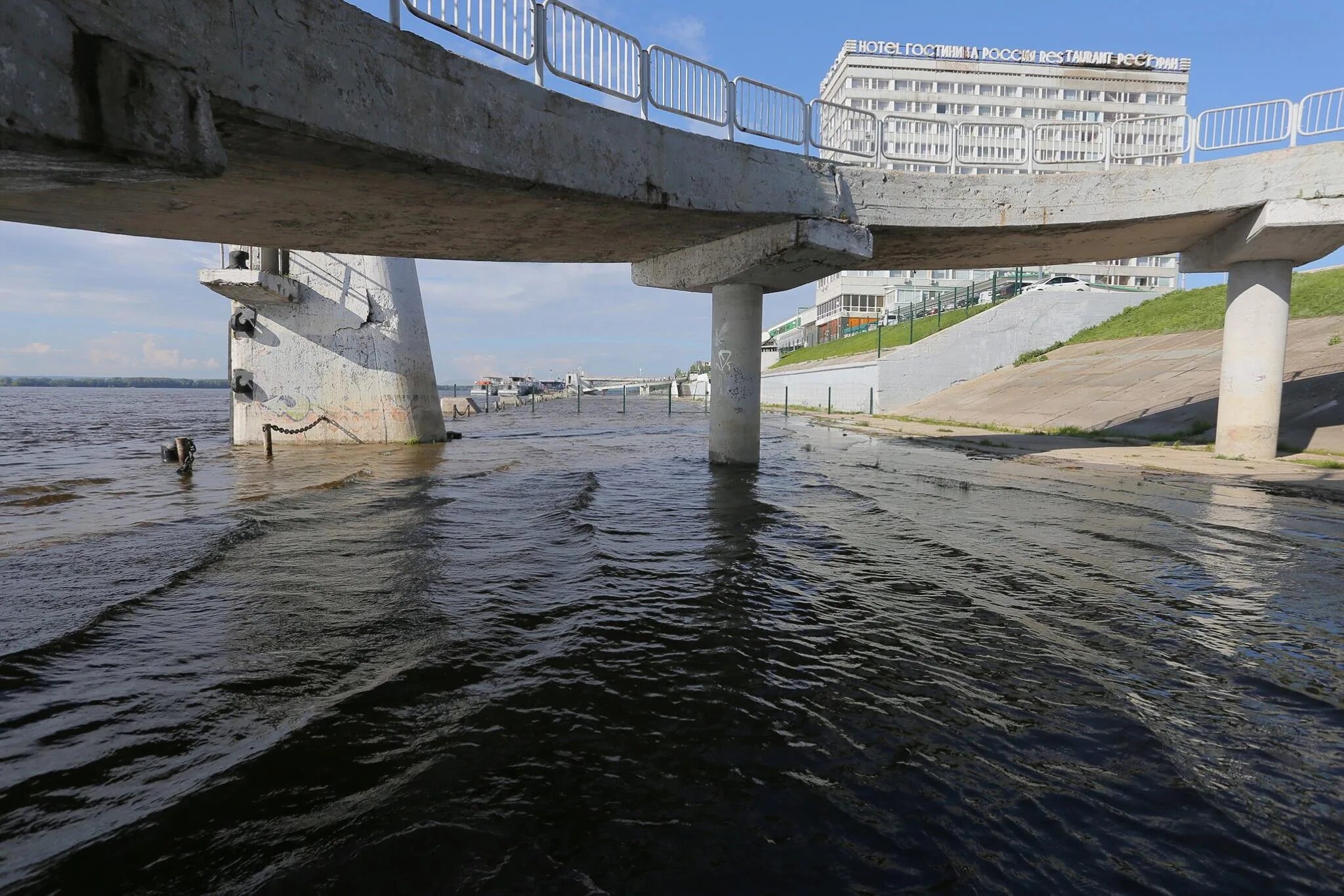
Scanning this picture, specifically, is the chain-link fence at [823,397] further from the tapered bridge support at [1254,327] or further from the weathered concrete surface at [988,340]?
the tapered bridge support at [1254,327]

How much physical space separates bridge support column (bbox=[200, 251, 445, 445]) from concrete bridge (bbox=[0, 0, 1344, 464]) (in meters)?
0.06

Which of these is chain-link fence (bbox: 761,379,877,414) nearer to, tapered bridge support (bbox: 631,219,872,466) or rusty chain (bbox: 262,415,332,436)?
tapered bridge support (bbox: 631,219,872,466)

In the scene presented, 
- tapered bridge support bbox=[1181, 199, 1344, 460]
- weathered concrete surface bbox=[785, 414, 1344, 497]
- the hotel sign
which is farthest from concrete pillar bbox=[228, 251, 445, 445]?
the hotel sign

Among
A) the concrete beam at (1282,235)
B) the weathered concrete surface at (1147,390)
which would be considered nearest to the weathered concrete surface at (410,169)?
the concrete beam at (1282,235)

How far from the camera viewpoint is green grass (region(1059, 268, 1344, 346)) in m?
24.9

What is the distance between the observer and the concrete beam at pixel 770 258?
12.5 metres

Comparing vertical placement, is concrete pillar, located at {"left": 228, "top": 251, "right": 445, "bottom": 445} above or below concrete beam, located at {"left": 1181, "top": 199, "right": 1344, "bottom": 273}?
below

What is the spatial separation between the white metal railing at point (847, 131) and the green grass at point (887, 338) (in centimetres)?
2400

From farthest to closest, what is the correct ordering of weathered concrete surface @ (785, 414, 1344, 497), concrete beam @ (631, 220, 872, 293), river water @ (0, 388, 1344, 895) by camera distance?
concrete beam @ (631, 220, 872, 293) → weathered concrete surface @ (785, 414, 1344, 497) → river water @ (0, 388, 1344, 895)

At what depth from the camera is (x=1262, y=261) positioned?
14891 mm

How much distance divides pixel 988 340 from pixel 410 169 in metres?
33.5

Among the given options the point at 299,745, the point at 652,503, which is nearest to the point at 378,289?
the point at 652,503

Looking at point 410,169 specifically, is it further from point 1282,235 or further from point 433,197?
point 1282,235

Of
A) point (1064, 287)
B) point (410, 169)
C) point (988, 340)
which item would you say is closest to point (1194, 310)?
point (1064, 287)
